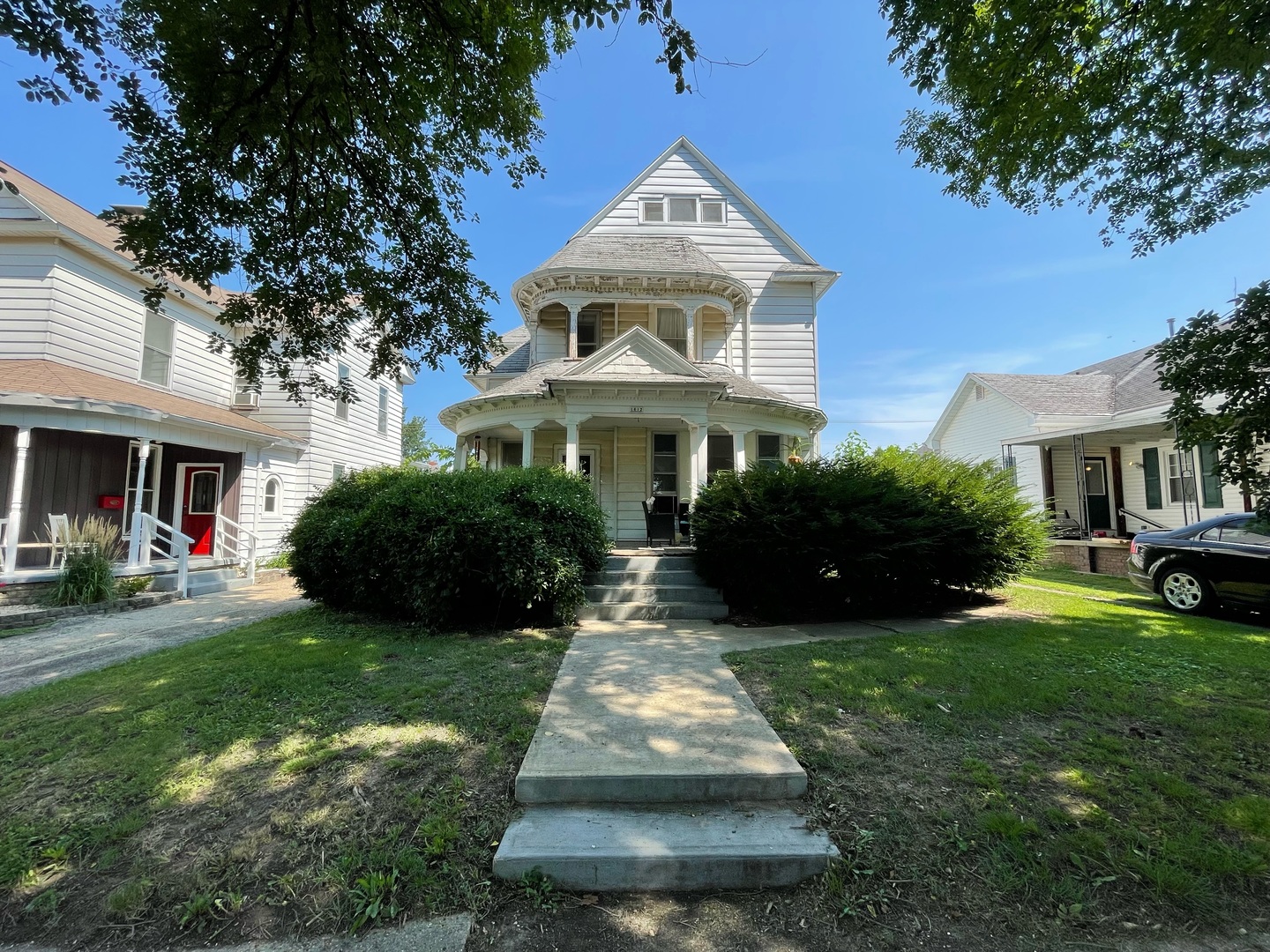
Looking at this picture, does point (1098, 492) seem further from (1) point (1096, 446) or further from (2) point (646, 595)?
(2) point (646, 595)

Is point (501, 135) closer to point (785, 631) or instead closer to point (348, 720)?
point (348, 720)

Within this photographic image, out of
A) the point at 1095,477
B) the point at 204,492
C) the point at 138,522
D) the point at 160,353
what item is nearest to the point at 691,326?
the point at 138,522

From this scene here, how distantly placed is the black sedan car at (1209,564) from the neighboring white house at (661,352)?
630 cm

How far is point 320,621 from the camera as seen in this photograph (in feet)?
23.1

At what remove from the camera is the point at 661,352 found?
412 inches

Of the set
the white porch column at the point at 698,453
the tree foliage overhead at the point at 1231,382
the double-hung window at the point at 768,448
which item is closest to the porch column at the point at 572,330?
the white porch column at the point at 698,453

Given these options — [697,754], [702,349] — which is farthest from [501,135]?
[702,349]

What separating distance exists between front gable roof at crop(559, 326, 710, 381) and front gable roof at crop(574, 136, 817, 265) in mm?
5774

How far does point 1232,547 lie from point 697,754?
9571mm

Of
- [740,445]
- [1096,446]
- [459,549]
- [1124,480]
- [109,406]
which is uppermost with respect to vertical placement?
[1096,446]

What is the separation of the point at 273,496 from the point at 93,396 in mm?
5674

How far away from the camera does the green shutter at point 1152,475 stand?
15484 mm

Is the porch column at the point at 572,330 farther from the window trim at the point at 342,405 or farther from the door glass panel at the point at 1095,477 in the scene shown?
the door glass panel at the point at 1095,477

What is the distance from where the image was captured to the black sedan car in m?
7.50
